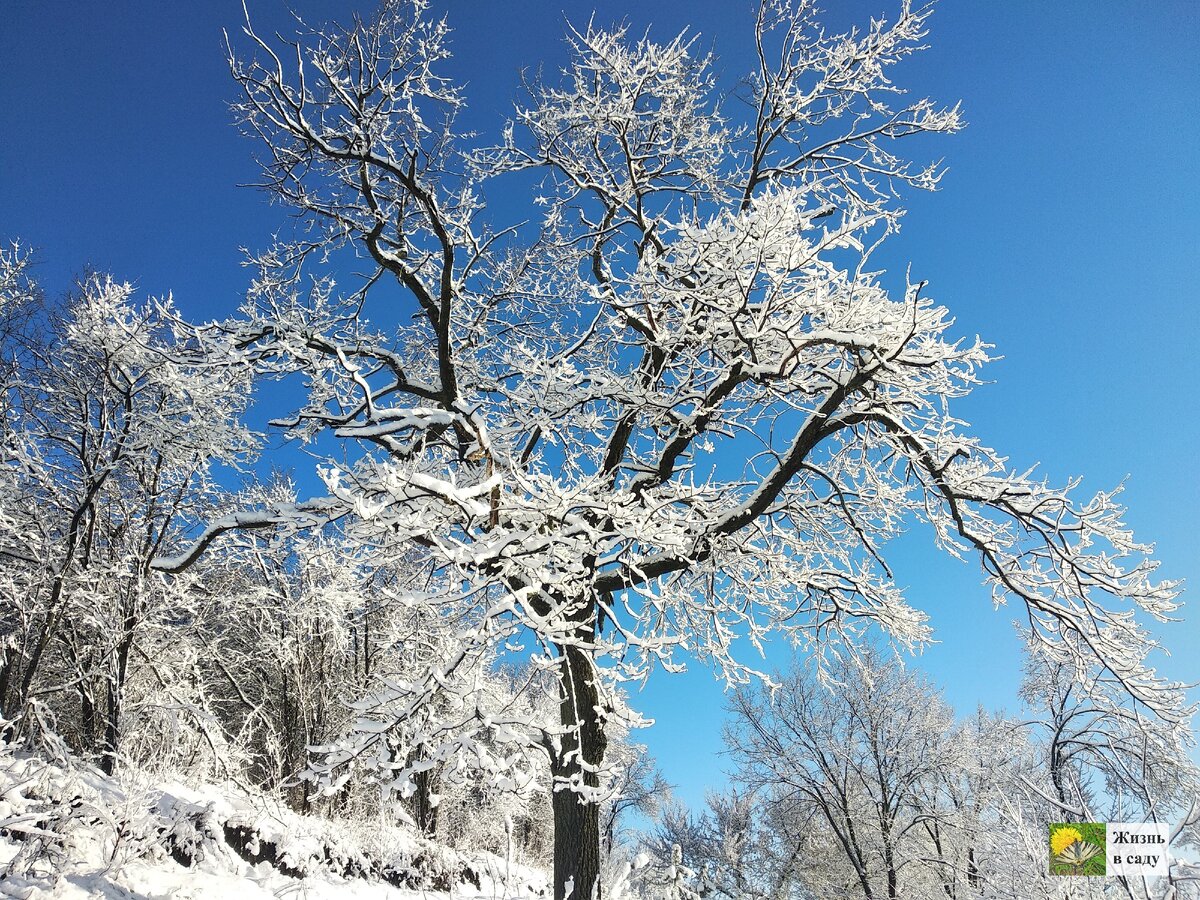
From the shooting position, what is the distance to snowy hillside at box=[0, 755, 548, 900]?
4706mm

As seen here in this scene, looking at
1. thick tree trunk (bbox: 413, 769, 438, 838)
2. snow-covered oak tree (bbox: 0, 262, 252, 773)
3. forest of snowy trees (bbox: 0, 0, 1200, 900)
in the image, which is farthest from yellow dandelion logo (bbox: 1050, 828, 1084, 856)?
thick tree trunk (bbox: 413, 769, 438, 838)

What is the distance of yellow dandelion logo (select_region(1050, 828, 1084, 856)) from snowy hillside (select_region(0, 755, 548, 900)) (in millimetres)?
3854

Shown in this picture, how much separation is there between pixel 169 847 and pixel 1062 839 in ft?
25.0

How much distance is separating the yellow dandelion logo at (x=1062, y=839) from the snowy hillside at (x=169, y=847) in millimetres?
3854

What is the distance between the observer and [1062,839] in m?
4.80

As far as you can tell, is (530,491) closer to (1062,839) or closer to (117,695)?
(1062,839)

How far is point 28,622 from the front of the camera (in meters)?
9.21

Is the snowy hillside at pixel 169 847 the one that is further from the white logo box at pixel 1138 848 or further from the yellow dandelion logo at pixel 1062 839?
the yellow dandelion logo at pixel 1062 839

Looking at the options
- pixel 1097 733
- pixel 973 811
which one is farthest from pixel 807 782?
pixel 1097 733

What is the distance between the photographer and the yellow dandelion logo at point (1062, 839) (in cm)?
461

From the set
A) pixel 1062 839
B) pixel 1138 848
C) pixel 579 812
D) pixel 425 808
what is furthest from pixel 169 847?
pixel 425 808

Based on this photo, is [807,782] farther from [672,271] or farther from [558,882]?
[672,271]

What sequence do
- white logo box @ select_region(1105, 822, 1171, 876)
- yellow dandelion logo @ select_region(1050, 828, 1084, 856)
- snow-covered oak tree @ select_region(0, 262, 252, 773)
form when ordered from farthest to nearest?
1. snow-covered oak tree @ select_region(0, 262, 252, 773)
2. yellow dandelion logo @ select_region(1050, 828, 1084, 856)
3. white logo box @ select_region(1105, 822, 1171, 876)

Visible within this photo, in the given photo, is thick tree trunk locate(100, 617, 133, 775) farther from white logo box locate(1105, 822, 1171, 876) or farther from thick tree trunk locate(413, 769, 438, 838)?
white logo box locate(1105, 822, 1171, 876)
